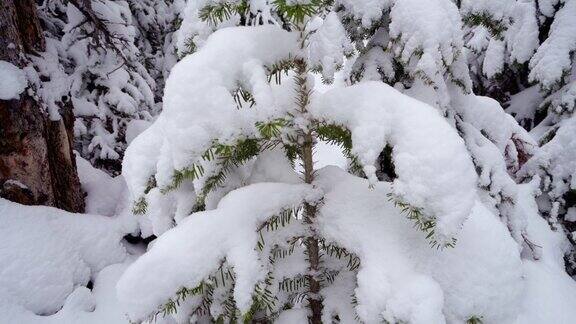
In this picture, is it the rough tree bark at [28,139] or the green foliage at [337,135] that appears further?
the rough tree bark at [28,139]

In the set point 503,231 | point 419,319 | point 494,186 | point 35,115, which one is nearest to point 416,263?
point 419,319

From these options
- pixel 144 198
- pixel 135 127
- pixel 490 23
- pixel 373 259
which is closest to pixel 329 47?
pixel 373 259

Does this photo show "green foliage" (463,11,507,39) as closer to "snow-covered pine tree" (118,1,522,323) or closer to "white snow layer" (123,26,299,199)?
"snow-covered pine tree" (118,1,522,323)

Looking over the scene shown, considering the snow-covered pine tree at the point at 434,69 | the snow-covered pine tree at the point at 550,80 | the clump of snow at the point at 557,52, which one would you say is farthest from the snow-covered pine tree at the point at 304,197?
the clump of snow at the point at 557,52

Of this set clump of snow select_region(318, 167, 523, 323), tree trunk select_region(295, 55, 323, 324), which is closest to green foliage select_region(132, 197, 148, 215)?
tree trunk select_region(295, 55, 323, 324)

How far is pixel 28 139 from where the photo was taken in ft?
14.6

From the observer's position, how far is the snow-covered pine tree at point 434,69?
2.93 metres

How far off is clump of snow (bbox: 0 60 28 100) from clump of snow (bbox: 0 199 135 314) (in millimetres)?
1213

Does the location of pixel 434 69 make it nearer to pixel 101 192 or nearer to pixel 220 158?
pixel 220 158

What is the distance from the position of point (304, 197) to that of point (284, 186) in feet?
0.40

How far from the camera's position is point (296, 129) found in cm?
202

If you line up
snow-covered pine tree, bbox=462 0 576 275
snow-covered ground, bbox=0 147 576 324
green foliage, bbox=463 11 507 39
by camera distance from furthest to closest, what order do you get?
snow-covered pine tree, bbox=462 0 576 275 < snow-covered ground, bbox=0 147 576 324 < green foliage, bbox=463 11 507 39

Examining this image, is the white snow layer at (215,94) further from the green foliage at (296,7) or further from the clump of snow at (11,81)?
the clump of snow at (11,81)

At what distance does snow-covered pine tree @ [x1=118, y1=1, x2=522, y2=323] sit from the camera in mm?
1580
